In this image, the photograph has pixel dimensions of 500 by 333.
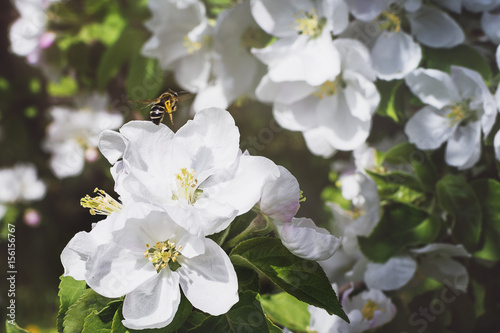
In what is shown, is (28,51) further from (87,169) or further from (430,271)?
(430,271)

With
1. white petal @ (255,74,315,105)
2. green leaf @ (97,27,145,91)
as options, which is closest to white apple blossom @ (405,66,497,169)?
white petal @ (255,74,315,105)

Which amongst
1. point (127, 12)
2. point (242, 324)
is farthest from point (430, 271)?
point (127, 12)

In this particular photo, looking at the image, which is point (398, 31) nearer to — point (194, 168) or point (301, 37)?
point (301, 37)

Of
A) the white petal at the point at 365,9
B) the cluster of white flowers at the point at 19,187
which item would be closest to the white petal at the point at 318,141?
the white petal at the point at 365,9

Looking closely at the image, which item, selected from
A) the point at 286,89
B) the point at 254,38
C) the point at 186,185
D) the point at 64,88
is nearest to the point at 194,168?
the point at 186,185

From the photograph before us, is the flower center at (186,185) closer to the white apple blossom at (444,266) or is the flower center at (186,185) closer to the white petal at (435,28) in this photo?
the white apple blossom at (444,266)

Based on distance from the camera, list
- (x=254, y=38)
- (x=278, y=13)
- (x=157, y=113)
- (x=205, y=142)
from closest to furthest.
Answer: (x=205, y=142) → (x=157, y=113) → (x=278, y=13) → (x=254, y=38)

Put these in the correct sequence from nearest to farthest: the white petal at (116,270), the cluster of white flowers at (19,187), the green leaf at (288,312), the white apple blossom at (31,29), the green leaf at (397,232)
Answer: the white petal at (116,270) → the green leaf at (288,312) → the green leaf at (397,232) → the white apple blossom at (31,29) → the cluster of white flowers at (19,187)
